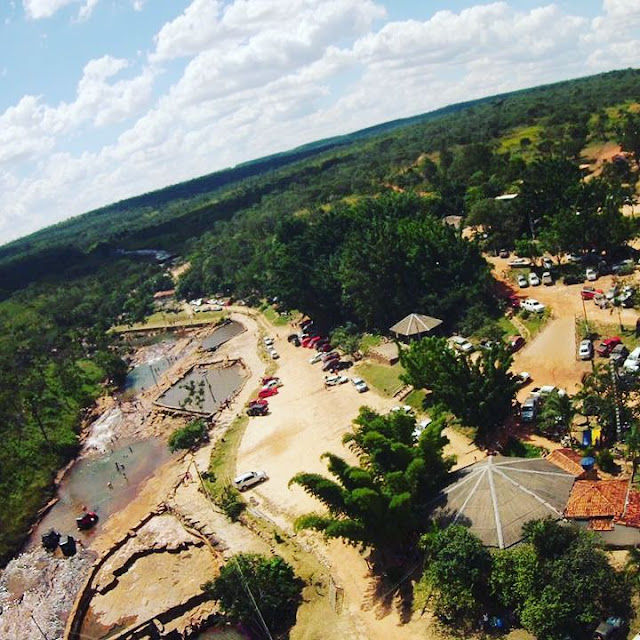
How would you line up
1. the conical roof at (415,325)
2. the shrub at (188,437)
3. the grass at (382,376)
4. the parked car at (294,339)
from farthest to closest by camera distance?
the parked car at (294,339) → the conical roof at (415,325) → the shrub at (188,437) → the grass at (382,376)

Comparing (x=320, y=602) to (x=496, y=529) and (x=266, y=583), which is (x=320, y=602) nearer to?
(x=266, y=583)

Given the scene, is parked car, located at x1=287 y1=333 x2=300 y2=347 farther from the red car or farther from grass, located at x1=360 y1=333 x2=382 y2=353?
the red car

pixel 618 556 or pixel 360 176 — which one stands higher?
pixel 360 176

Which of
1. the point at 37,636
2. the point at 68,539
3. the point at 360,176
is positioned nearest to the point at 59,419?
the point at 68,539

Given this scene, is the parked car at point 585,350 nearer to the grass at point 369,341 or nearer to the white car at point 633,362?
the white car at point 633,362

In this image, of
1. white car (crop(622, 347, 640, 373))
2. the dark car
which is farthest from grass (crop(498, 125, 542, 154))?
the dark car

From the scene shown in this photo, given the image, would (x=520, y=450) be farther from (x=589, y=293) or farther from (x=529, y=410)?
(x=589, y=293)

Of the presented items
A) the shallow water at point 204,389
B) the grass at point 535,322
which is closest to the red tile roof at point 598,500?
the grass at point 535,322
